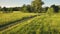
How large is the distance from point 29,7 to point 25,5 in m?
6.20

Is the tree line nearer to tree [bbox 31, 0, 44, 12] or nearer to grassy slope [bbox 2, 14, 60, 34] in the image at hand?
tree [bbox 31, 0, 44, 12]

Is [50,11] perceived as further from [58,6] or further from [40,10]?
[58,6]

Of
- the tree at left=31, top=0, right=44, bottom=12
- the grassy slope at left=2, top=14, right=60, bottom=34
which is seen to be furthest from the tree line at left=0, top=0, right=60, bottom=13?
the grassy slope at left=2, top=14, right=60, bottom=34

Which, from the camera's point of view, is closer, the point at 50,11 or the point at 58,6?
the point at 50,11

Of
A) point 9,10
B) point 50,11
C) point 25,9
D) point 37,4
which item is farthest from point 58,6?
point 50,11

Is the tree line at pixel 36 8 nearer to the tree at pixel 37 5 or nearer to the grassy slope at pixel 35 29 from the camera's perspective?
the tree at pixel 37 5

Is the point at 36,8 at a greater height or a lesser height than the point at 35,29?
lesser

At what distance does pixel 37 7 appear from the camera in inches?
3792

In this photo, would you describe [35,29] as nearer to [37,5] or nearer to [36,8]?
[36,8]

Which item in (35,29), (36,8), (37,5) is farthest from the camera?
(37,5)

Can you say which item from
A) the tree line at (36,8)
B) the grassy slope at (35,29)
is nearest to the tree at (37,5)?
the tree line at (36,8)

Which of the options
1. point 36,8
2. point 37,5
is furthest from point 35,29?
point 37,5

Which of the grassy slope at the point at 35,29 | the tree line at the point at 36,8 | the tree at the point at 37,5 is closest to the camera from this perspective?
the grassy slope at the point at 35,29

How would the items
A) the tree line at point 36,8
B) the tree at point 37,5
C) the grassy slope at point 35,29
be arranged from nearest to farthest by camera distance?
the grassy slope at point 35,29 < the tree at point 37,5 < the tree line at point 36,8
